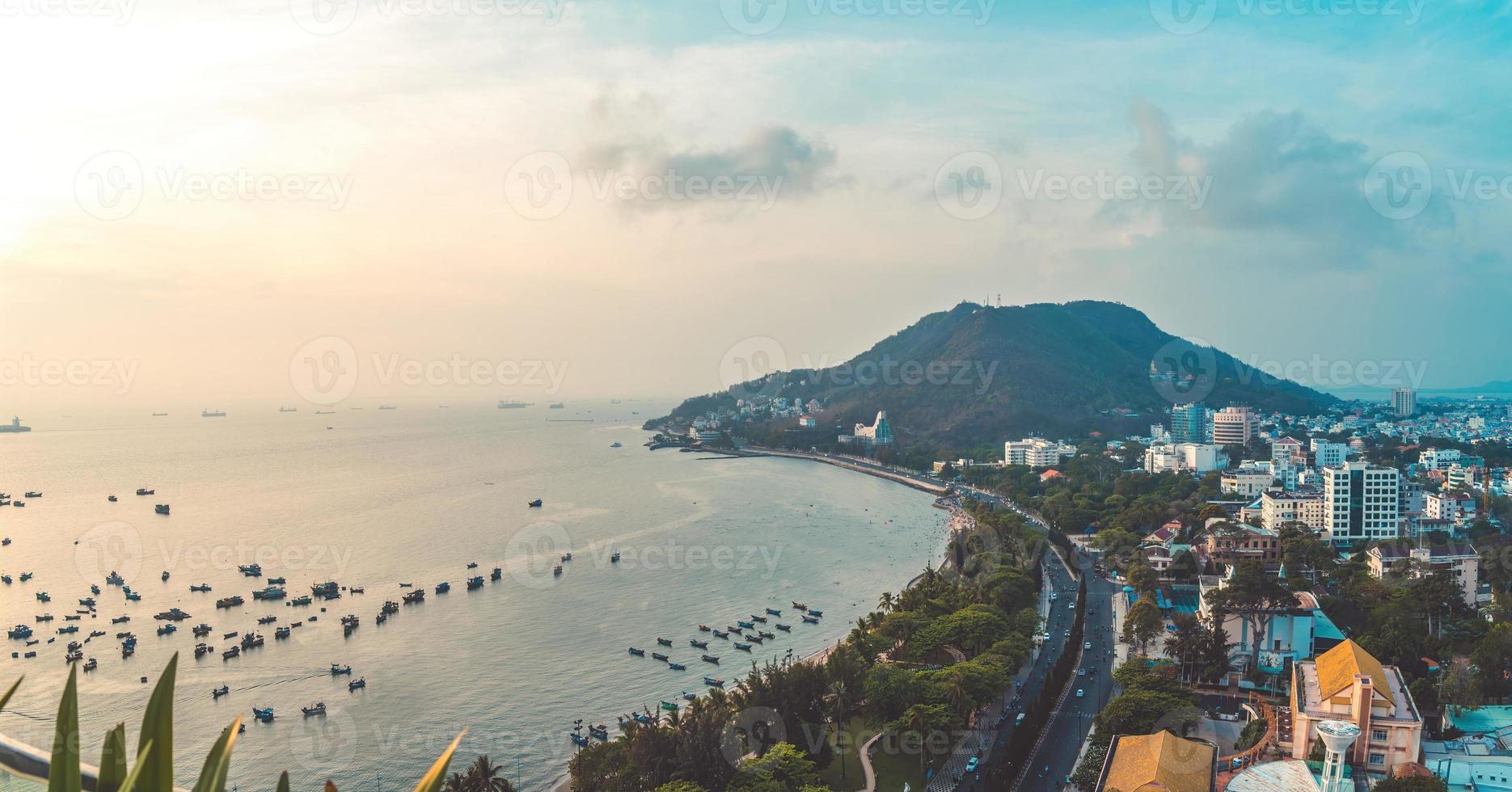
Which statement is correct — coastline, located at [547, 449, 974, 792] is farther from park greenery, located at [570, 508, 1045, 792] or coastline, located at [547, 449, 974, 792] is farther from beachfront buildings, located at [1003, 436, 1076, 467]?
beachfront buildings, located at [1003, 436, 1076, 467]

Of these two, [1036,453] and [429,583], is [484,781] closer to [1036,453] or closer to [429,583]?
[429,583]

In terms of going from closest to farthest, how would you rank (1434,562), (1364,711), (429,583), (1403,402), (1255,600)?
(1364,711) → (1255,600) → (1434,562) → (429,583) → (1403,402)

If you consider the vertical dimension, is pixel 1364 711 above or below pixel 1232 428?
below

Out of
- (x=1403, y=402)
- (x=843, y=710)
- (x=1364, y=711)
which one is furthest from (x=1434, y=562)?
(x=1403, y=402)

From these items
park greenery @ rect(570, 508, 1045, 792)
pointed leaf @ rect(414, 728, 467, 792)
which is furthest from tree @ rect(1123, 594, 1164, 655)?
pointed leaf @ rect(414, 728, 467, 792)

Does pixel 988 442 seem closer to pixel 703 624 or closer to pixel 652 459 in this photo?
pixel 652 459

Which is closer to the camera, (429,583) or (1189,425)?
(429,583)

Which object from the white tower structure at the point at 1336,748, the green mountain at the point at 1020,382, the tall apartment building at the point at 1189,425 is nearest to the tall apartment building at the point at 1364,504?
the white tower structure at the point at 1336,748
